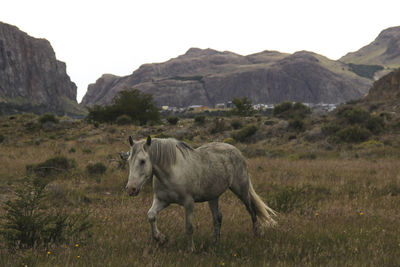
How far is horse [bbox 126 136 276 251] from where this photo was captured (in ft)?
13.3

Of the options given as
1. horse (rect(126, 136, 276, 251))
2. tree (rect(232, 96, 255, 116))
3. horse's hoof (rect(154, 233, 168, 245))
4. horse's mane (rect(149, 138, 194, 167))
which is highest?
horse's mane (rect(149, 138, 194, 167))

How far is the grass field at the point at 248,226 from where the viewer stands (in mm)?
4055

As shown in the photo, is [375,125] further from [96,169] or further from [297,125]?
[96,169]

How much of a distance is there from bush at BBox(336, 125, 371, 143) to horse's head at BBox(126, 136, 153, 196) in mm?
22043

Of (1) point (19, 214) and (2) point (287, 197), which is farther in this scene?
(2) point (287, 197)

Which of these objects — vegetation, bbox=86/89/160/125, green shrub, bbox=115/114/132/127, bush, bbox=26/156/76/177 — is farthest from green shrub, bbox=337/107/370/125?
bush, bbox=26/156/76/177

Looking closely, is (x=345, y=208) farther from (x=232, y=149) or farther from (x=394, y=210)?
(x=232, y=149)

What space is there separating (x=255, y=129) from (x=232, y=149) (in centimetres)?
2225

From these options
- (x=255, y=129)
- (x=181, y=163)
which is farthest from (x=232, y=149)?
(x=255, y=129)

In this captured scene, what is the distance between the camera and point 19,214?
437 centimetres

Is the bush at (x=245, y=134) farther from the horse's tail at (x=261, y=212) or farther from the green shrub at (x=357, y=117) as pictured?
the horse's tail at (x=261, y=212)

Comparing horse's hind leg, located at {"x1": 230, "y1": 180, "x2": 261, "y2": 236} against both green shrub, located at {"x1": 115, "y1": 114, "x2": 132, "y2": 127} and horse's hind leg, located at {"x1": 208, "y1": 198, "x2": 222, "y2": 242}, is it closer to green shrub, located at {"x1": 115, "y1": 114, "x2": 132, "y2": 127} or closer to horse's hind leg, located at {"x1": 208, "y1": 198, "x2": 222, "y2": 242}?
horse's hind leg, located at {"x1": 208, "y1": 198, "x2": 222, "y2": 242}

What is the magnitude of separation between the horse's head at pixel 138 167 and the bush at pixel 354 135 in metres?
22.0

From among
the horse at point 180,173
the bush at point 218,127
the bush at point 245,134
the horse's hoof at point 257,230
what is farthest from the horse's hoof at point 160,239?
the bush at point 218,127
